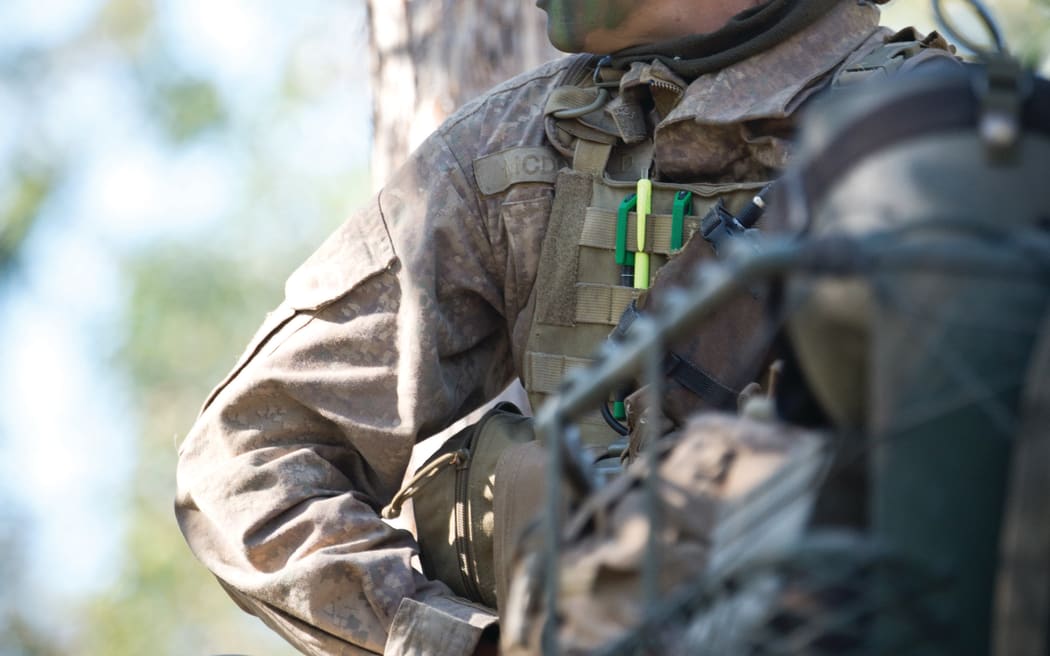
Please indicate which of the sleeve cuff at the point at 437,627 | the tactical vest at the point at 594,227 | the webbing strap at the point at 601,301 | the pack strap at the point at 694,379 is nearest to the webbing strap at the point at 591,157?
the tactical vest at the point at 594,227

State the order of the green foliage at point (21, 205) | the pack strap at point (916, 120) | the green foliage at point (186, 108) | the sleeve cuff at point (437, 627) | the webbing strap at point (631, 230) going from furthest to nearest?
the green foliage at point (186, 108) → the green foliage at point (21, 205) → the webbing strap at point (631, 230) → the sleeve cuff at point (437, 627) → the pack strap at point (916, 120)

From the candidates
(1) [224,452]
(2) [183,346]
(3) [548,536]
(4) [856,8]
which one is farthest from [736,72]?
(2) [183,346]

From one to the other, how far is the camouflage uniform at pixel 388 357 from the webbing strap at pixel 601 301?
13 centimetres

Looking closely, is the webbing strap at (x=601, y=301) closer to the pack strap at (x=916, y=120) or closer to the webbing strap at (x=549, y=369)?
the webbing strap at (x=549, y=369)

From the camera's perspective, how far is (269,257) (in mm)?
13773

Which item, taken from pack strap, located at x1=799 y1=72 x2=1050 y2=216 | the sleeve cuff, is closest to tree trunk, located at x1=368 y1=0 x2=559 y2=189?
the sleeve cuff

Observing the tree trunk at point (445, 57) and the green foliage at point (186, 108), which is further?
the green foliage at point (186, 108)

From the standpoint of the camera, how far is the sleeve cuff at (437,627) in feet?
10.2

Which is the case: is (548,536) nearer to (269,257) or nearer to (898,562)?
(898,562)

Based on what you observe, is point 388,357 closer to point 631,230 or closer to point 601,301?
point 601,301

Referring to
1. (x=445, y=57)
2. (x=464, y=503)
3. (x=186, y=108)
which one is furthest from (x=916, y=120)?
(x=186, y=108)

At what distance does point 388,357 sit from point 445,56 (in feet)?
6.50

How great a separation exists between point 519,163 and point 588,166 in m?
0.14

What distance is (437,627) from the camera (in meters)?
3.14
